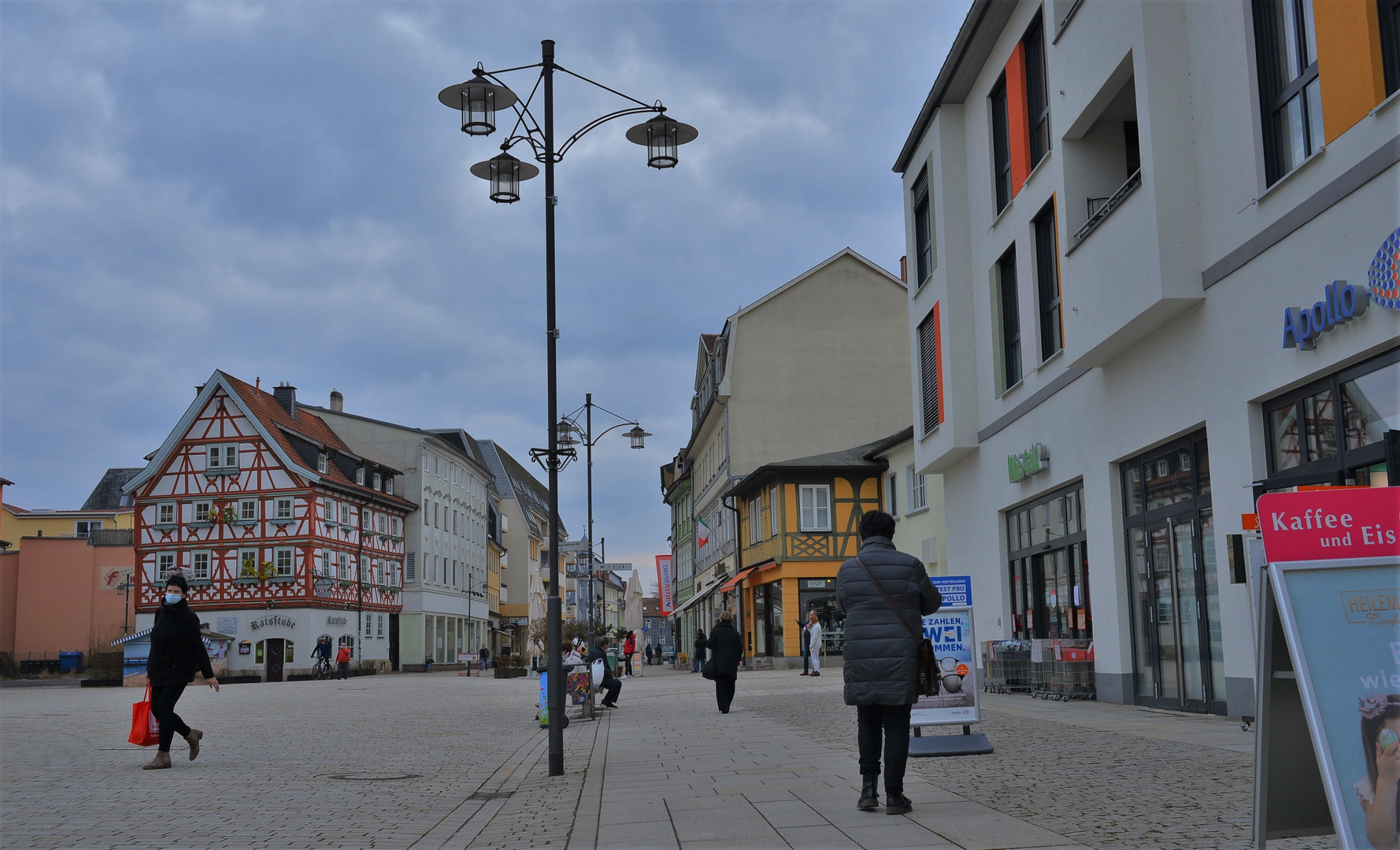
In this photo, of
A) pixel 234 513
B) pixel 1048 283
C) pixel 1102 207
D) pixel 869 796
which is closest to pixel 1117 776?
pixel 869 796

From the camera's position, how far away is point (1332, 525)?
4.95m

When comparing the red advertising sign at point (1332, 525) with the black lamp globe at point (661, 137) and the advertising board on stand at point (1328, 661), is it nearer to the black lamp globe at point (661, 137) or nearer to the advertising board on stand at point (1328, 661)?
the advertising board on stand at point (1328, 661)

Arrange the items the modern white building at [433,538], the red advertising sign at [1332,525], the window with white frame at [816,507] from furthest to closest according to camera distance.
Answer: the modern white building at [433,538] → the window with white frame at [816,507] → the red advertising sign at [1332,525]

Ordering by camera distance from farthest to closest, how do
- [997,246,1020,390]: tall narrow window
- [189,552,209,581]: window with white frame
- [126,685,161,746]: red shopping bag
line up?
[189,552,209,581]: window with white frame < [997,246,1020,390]: tall narrow window < [126,685,161,746]: red shopping bag

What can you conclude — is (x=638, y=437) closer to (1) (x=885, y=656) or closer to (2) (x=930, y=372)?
(2) (x=930, y=372)

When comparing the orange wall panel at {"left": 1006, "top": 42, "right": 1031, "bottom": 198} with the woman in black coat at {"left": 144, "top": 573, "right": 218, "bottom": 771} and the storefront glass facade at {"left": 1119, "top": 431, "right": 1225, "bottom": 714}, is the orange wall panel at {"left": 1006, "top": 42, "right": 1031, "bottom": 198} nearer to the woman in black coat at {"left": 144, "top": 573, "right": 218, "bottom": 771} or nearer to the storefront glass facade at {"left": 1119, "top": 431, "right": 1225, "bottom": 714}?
the storefront glass facade at {"left": 1119, "top": 431, "right": 1225, "bottom": 714}

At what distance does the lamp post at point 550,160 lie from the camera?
1146cm

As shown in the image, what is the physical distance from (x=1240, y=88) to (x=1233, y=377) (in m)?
2.92

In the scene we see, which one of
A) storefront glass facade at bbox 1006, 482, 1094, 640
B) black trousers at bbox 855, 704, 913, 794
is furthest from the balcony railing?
black trousers at bbox 855, 704, 913, 794

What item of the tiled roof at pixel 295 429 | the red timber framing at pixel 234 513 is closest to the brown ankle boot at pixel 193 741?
the red timber framing at pixel 234 513

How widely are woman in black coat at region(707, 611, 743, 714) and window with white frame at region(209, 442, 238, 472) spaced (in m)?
42.2

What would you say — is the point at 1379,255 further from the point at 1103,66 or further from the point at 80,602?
the point at 80,602

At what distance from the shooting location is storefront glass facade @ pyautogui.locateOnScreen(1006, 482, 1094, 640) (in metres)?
18.0

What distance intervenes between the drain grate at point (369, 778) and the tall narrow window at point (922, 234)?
1635cm
